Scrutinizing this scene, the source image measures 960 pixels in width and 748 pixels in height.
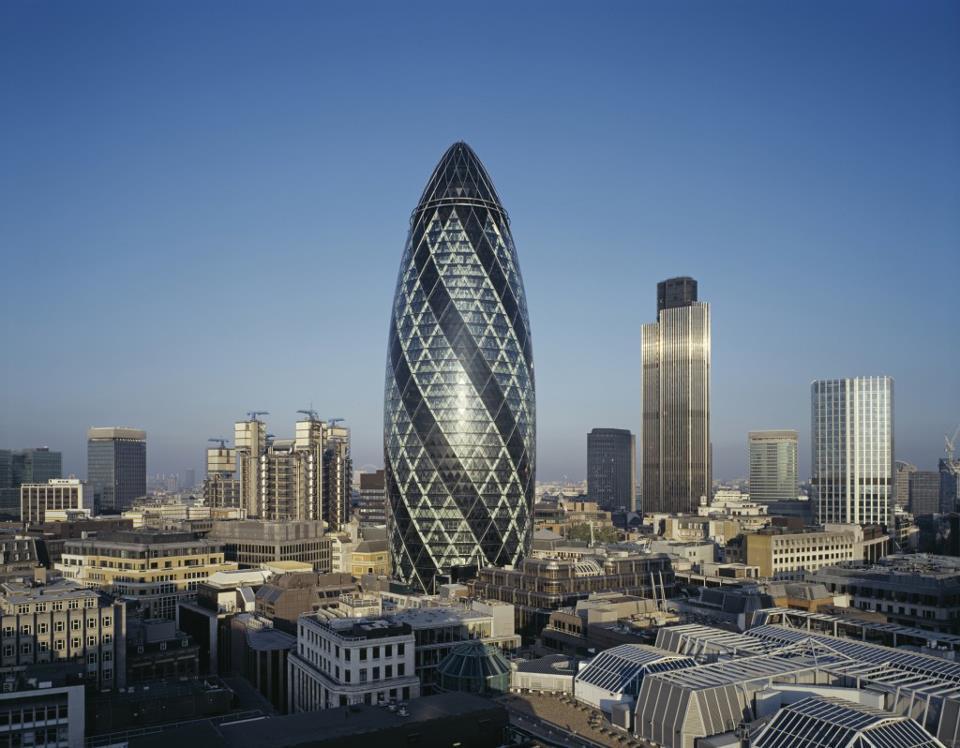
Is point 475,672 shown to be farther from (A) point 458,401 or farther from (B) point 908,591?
(A) point 458,401

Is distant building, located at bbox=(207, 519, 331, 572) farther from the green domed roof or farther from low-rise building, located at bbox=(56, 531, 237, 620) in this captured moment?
the green domed roof

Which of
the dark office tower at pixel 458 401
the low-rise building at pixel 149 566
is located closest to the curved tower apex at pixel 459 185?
the dark office tower at pixel 458 401

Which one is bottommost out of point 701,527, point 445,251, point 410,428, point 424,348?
point 701,527

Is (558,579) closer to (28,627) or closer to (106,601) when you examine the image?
(106,601)

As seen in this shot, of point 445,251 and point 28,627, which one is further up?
point 445,251

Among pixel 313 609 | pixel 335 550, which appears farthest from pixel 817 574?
pixel 335 550

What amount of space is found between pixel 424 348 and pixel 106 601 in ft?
193

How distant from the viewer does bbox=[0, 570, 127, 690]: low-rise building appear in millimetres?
65438

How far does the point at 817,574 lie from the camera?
10738 centimetres

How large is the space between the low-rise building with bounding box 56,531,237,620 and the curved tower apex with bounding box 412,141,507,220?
2113 inches

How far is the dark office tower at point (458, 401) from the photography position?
122 metres

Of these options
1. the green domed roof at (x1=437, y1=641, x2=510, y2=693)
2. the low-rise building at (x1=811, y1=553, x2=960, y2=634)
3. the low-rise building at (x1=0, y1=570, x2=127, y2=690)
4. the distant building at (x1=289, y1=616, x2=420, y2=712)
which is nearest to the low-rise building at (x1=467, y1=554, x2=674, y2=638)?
the low-rise building at (x1=811, y1=553, x2=960, y2=634)

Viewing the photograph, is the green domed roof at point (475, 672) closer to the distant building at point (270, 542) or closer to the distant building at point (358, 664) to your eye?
the distant building at point (358, 664)

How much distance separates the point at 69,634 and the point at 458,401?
62.4 m
